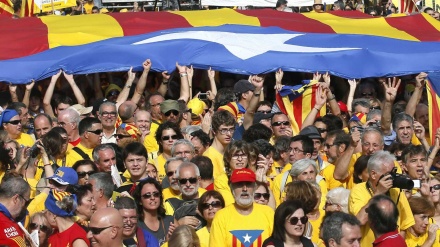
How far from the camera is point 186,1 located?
2038cm

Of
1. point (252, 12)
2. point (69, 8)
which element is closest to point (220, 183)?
point (252, 12)

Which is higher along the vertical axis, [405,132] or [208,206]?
[208,206]

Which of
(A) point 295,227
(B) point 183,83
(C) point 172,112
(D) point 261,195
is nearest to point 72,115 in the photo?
(C) point 172,112

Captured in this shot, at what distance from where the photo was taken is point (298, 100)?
43.5 feet

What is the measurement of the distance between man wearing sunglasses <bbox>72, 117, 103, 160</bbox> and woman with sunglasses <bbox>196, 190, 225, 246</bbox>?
93.6 inches

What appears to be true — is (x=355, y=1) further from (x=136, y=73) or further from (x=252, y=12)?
(x=136, y=73)

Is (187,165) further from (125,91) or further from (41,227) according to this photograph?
(125,91)

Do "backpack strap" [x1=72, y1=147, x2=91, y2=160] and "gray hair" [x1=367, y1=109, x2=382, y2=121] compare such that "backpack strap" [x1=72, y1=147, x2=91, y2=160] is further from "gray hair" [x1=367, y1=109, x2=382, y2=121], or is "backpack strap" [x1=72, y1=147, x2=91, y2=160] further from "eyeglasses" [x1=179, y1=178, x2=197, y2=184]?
"gray hair" [x1=367, y1=109, x2=382, y2=121]

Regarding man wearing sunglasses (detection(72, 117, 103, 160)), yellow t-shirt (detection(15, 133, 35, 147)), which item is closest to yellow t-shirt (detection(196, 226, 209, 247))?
man wearing sunglasses (detection(72, 117, 103, 160))

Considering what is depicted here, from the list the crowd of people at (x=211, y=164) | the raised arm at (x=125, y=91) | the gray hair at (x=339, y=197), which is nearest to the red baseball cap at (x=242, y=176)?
the crowd of people at (x=211, y=164)

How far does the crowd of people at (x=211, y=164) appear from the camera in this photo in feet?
27.6

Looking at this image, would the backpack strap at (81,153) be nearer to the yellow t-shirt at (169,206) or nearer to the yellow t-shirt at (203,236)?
the yellow t-shirt at (169,206)

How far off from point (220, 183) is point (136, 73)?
4.64 m

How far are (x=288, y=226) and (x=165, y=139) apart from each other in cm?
305
